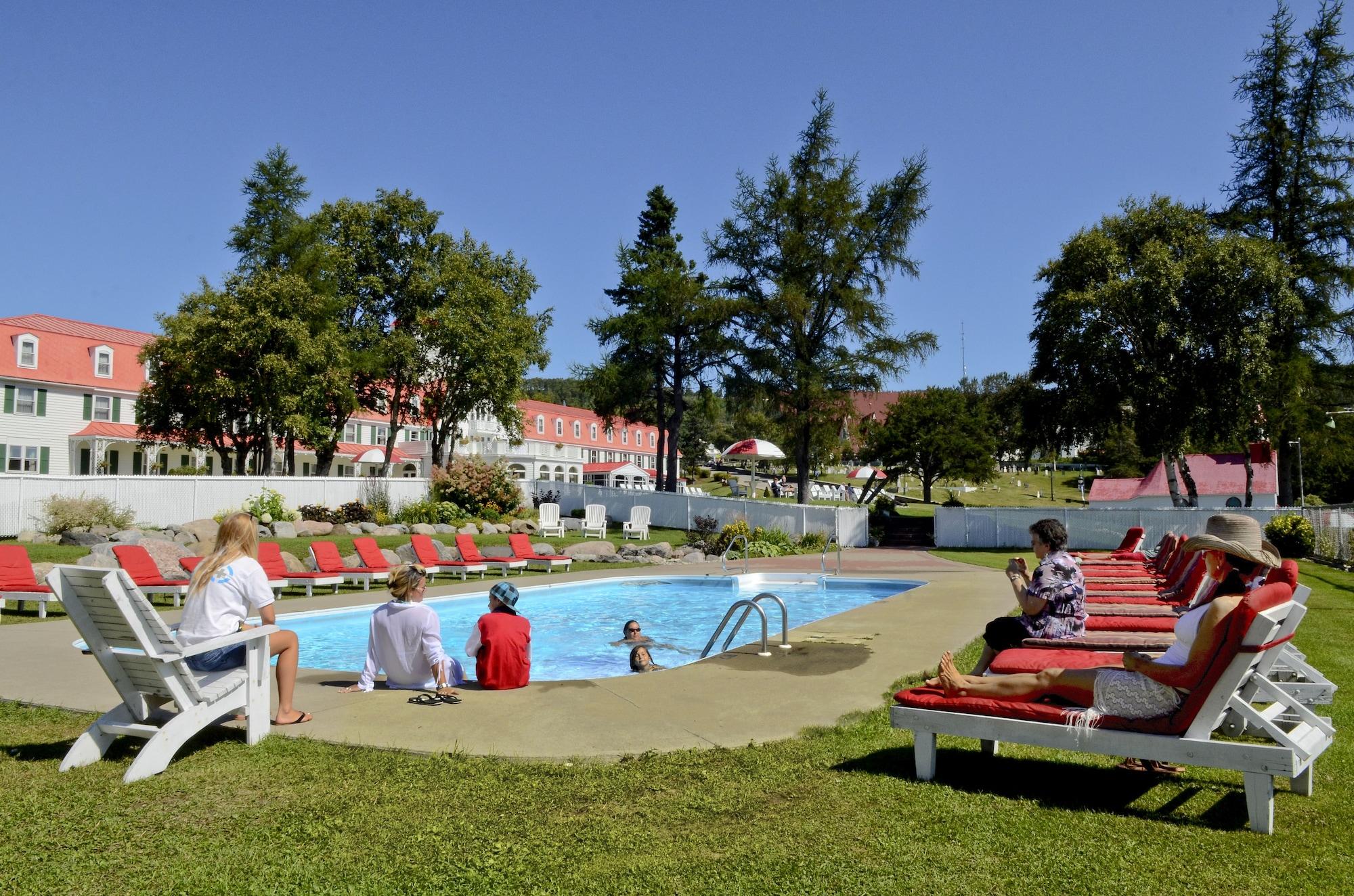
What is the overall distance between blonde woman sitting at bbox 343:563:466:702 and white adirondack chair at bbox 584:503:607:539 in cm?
2141

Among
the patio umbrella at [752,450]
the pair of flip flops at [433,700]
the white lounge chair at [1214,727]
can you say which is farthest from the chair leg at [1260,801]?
the patio umbrella at [752,450]

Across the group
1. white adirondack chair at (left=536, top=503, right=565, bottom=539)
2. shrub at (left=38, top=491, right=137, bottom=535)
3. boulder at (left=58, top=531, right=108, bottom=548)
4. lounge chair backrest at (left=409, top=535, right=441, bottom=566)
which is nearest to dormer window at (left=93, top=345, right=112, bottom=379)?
shrub at (left=38, top=491, right=137, bottom=535)

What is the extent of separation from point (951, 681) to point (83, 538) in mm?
20558

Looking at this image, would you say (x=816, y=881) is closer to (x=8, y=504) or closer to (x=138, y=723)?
(x=138, y=723)

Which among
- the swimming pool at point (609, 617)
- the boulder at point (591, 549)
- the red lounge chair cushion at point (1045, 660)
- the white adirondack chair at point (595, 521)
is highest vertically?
the red lounge chair cushion at point (1045, 660)

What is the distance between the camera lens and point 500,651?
6902 mm

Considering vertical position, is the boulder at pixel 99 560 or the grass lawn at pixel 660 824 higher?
the boulder at pixel 99 560

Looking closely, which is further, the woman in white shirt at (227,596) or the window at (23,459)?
the window at (23,459)

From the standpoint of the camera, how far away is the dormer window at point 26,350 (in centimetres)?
3869

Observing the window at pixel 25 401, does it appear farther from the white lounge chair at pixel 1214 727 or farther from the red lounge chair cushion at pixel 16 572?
the white lounge chair at pixel 1214 727

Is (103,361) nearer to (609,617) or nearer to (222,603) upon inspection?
(609,617)

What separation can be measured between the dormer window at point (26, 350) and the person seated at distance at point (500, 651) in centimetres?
4225

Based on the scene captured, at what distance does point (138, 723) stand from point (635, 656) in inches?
235

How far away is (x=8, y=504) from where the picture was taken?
2114 centimetres
